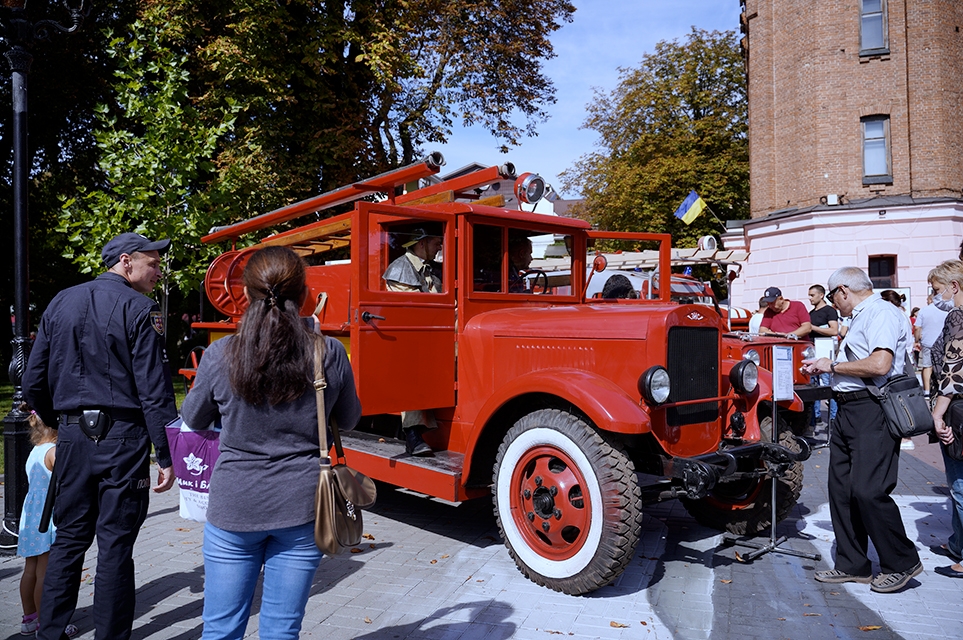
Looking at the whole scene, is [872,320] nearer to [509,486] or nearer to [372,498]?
[509,486]

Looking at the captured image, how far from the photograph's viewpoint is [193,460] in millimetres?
3203

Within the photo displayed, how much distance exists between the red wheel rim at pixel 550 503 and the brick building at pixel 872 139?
17160 millimetres

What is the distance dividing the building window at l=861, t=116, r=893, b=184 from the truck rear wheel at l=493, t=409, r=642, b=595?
1853 centimetres

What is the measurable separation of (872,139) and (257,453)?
2120cm

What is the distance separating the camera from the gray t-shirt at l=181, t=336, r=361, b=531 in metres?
2.23

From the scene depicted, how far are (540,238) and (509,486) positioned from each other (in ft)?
7.20

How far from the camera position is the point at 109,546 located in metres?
3.04

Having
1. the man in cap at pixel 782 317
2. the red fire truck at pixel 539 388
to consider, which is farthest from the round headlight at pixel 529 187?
the man in cap at pixel 782 317

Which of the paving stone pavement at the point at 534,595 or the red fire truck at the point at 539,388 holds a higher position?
the red fire truck at the point at 539,388

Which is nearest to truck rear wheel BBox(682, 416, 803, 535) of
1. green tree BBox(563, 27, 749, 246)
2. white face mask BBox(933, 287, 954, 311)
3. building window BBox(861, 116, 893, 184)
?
white face mask BBox(933, 287, 954, 311)

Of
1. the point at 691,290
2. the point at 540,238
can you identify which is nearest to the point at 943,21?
the point at 691,290

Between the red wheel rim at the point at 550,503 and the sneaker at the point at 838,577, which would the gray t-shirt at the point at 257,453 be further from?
the sneaker at the point at 838,577

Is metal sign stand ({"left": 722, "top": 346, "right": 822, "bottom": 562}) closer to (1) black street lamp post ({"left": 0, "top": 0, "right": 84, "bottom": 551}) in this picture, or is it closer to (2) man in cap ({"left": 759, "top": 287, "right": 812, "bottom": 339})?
(1) black street lamp post ({"left": 0, "top": 0, "right": 84, "bottom": 551})

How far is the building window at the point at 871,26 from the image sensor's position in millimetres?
19109
